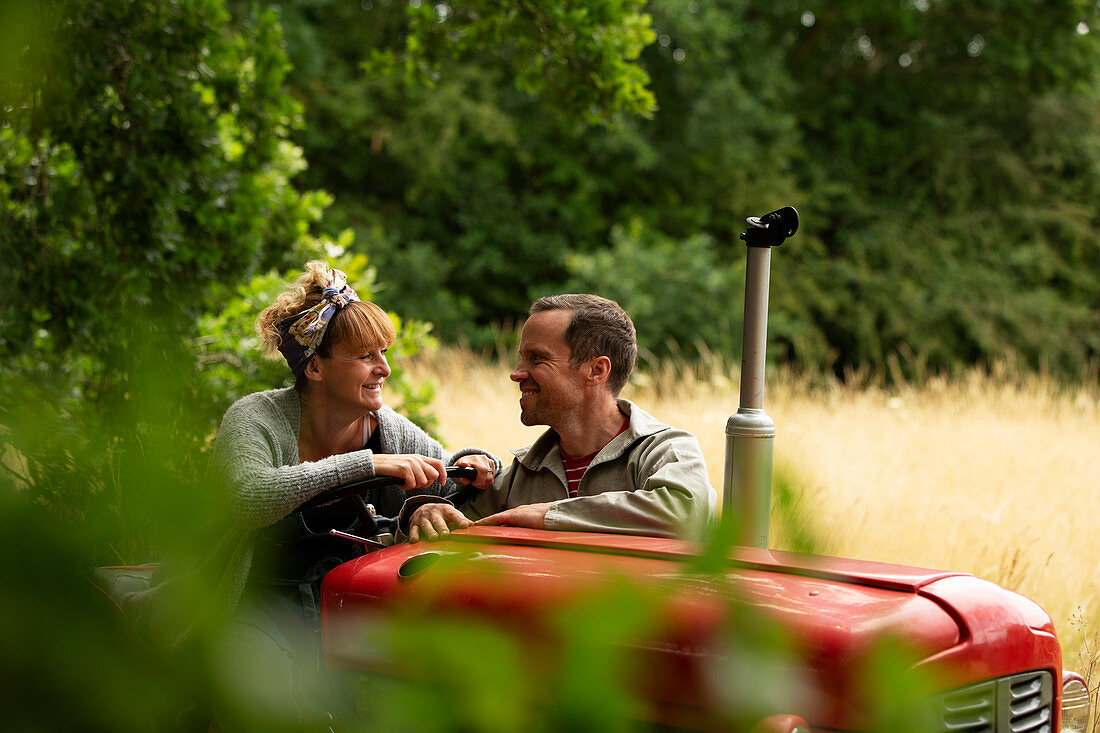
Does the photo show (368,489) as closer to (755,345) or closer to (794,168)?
(755,345)

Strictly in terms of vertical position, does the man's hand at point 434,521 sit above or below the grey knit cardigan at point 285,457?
below

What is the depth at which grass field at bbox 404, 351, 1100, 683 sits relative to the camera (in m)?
3.97

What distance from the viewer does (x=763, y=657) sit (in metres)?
0.58

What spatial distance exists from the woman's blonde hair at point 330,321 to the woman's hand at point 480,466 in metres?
0.37

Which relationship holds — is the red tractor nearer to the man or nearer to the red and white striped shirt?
the man

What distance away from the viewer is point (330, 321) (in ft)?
8.32

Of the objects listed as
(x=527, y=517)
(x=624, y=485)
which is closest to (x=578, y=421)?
(x=624, y=485)

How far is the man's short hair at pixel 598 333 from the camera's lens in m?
2.61

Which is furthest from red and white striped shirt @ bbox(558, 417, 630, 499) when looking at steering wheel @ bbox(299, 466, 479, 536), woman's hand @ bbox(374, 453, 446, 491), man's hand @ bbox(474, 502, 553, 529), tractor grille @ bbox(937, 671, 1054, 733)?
tractor grille @ bbox(937, 671, 1054, 733)

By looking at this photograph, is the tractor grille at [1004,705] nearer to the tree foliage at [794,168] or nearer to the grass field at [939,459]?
the grass field at [939,459]

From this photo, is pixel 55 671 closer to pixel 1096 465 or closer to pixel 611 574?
pixel 611 574

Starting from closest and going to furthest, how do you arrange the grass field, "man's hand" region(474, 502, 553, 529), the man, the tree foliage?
1. "man's hand" region(474, 502, 553, 529)
2. the man
3. the grass field
4. the tree foliage

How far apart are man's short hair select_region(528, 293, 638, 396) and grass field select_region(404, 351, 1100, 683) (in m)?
0.67

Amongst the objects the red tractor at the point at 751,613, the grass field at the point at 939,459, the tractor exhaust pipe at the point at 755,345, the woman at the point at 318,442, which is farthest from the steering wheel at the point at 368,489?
the grass field at the point at 939,459
